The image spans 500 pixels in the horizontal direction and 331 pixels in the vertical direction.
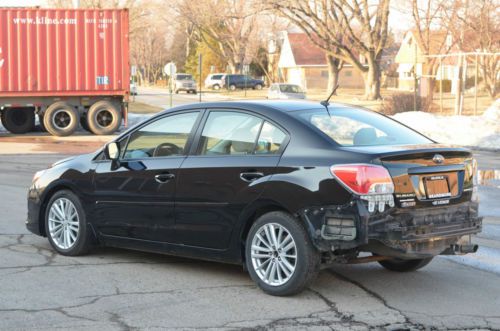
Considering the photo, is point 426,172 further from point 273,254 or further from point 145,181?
point 145,181

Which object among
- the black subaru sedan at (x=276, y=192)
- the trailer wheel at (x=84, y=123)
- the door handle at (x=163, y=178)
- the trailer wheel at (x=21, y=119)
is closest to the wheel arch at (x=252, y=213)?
the black subaru sedan at (x=276, y=192)

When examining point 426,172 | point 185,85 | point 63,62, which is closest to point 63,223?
point 426,172

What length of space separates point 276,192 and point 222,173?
0.61m

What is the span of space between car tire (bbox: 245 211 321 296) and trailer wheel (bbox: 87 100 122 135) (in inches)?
843

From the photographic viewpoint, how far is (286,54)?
96750 millimetres

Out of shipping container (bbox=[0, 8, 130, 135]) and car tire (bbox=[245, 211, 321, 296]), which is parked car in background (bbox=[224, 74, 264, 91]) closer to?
shipping container (bbox=[0, 8, 130, 135])

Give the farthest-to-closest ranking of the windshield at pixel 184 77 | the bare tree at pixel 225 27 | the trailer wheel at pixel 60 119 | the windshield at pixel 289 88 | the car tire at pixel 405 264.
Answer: the windshield at pixel 184 77
the bare tree at pixel 225 27
the windshield at pixel 289 88
the trailer wheel at pixel 60 119
the car tire at pixel 405 264

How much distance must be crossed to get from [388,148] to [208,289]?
6.04 ft

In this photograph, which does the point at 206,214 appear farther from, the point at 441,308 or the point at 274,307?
the point at 441,308

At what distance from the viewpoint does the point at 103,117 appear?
2759 centimetres

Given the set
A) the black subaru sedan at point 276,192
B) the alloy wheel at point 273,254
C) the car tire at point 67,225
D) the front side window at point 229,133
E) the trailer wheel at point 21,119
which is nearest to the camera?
the black subaru sedan at point 276,192

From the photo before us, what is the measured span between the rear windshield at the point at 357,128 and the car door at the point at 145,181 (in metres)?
1.16

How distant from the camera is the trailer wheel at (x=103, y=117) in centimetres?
2717

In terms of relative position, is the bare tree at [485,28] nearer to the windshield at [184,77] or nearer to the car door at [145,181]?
the car door at [145,181]
